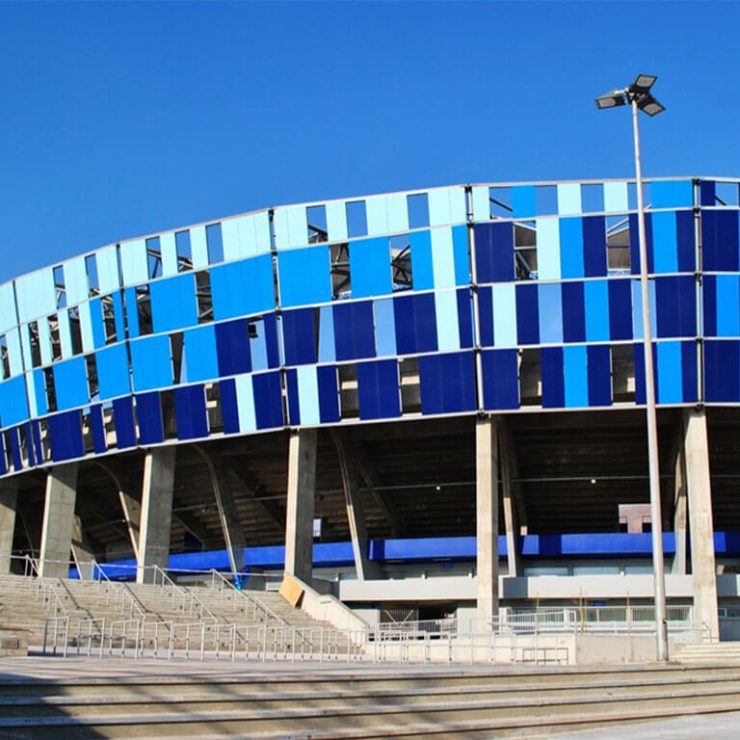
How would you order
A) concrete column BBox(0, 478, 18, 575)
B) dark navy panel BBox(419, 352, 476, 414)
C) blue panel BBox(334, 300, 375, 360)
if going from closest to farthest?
dark navy panel BBox(419, 352, 476, 414)
blue panel BBox(334, 300, 375, 360)
concrete column BBox(0, 478, 18, 575)

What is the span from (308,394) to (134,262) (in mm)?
11654

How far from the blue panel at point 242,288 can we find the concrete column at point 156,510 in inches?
345

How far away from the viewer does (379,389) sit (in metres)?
45.6

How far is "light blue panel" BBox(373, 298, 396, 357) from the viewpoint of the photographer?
44969 mm

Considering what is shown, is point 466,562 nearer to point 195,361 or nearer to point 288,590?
point 288,590

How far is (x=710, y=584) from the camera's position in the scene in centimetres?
4241

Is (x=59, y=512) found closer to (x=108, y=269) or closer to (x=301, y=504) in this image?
(x=108, y=269)

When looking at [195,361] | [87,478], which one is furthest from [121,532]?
[195,361]

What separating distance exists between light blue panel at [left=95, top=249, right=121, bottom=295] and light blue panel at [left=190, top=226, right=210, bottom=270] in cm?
480

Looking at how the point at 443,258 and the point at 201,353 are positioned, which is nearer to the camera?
the point at 443,258

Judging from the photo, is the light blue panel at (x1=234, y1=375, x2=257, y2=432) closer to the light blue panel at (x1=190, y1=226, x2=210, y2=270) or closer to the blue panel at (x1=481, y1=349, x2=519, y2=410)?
the light blue panel at (x1=190, y1=226, x2=210, y2=270)

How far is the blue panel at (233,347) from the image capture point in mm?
47781

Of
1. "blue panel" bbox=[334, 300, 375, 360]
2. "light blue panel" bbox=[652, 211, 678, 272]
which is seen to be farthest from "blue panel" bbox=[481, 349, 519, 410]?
"light blue panel" bbox=[652, 211, 678, 272]

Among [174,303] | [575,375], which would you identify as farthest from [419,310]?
[174,303]
